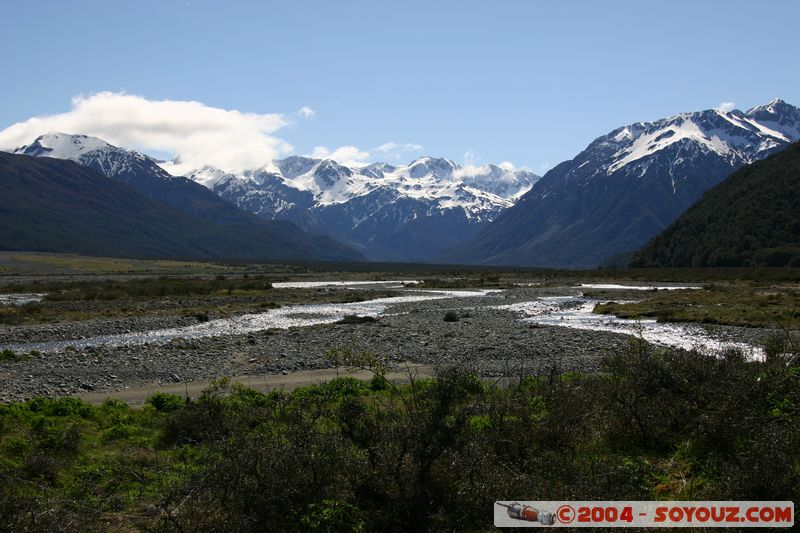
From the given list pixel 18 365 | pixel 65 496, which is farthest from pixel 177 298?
pixel 65 496

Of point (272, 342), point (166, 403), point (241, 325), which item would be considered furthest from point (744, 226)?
point (166, 403)

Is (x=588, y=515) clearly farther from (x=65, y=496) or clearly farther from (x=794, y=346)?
(x=794, y=346)

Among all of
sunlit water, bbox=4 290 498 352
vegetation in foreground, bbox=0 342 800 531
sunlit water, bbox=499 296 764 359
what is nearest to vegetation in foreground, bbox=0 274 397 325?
sunlit water, bbox=4 290 498 352

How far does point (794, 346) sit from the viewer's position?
53.4 ft

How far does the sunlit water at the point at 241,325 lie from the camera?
36.8 metres

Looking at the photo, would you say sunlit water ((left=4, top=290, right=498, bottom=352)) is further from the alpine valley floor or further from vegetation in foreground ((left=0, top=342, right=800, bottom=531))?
vegetation in foreground ((left=0, top=342, right=800, bottom=531))

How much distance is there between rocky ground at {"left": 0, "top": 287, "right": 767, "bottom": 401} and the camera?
25.5 meters

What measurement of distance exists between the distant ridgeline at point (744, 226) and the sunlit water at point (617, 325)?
302ft

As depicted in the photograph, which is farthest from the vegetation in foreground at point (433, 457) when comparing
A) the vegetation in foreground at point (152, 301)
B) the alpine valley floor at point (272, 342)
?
the vegetation in foreground at point (152, 301)

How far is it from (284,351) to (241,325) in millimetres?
15380

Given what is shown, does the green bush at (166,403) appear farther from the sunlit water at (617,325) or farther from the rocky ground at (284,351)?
the sunlit water at (617,325)

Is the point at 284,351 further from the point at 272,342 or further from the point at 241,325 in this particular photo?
the point at 241,325

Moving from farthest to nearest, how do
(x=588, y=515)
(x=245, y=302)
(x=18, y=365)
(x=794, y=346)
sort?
1. (x=245, y=302)
2. (x=18, y=365)
3. (x=794, y=346)
4. (x=588, y=515)

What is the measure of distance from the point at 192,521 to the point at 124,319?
45104 mm
